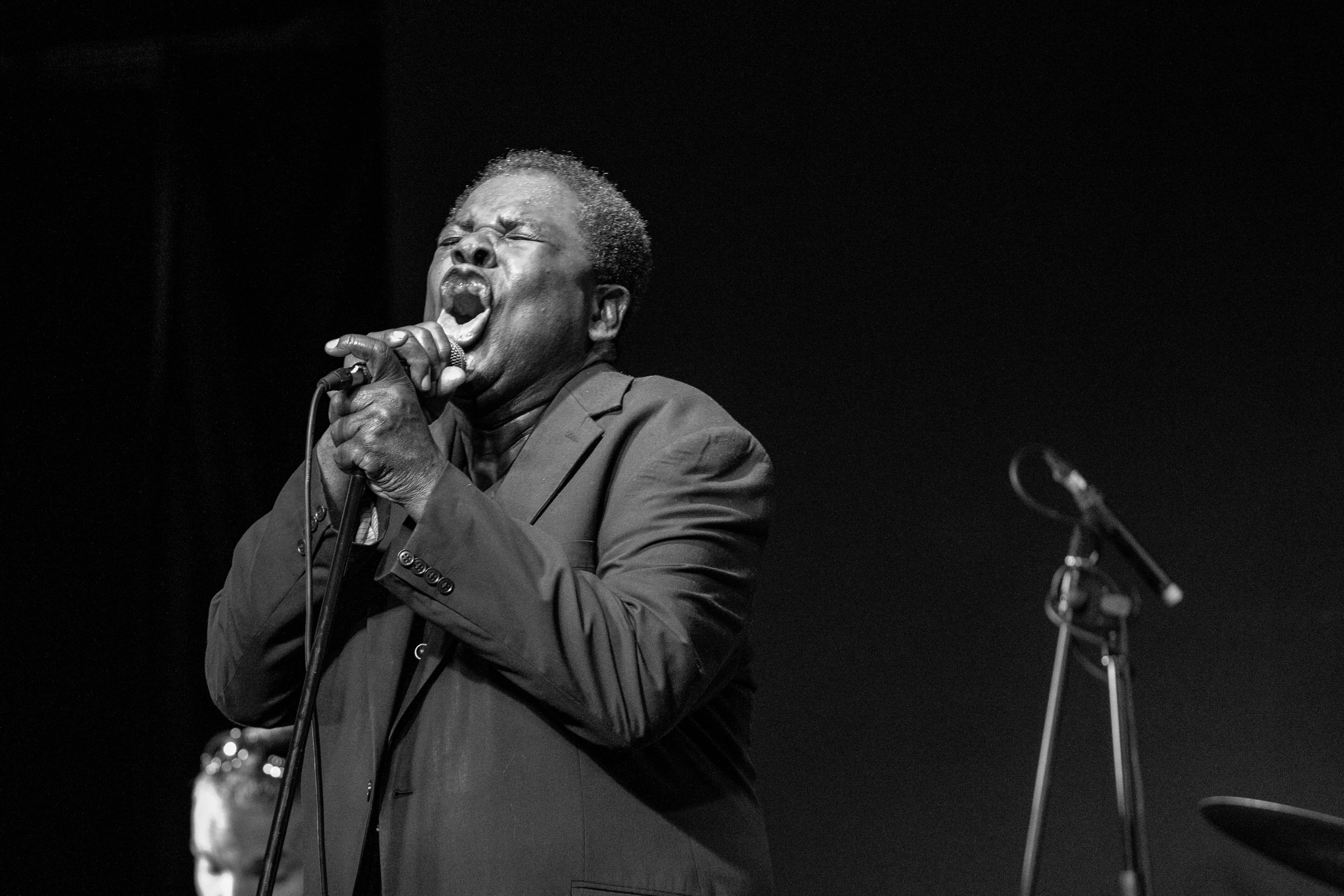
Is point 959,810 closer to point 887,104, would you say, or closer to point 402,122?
point 887,104

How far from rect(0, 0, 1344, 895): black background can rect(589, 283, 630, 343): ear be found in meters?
1.37

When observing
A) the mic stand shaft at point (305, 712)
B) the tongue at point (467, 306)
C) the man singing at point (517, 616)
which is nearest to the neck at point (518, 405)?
the man singing at point (517, 616)

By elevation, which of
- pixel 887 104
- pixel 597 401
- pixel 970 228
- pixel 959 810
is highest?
pixel 887 104

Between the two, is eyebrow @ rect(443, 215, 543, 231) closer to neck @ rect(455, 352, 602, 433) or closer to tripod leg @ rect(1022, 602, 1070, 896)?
neck @ rect(455, 352, 602, 433)

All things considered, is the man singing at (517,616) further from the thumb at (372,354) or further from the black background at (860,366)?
the black background at (860,366)

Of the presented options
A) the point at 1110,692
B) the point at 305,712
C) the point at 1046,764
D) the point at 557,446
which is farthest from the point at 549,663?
the point at 1110,692

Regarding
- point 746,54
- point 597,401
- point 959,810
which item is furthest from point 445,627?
point 746,54

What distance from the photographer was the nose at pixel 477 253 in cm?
199

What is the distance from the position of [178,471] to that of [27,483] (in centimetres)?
41

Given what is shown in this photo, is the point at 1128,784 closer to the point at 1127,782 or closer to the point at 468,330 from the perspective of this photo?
the point at 1127,782

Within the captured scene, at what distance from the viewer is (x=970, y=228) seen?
3.40m

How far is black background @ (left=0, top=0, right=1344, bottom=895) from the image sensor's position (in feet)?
10.2

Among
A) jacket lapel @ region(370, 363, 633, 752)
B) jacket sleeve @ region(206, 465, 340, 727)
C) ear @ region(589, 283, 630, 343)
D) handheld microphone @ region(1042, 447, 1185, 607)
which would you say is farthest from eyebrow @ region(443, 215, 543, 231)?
handheld microphone @ region(1042, 447, 1185, 607)

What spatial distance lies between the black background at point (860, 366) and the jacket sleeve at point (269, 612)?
1515 mm
